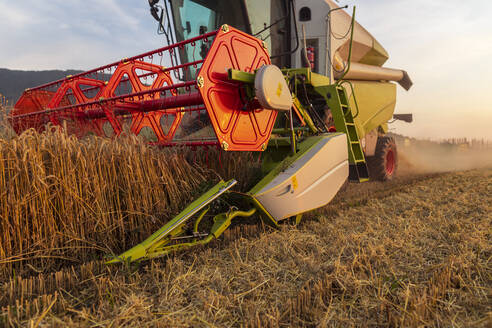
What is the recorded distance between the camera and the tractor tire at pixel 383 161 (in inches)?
214

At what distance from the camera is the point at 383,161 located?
215 inches

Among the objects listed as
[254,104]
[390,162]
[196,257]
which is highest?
[254,104]

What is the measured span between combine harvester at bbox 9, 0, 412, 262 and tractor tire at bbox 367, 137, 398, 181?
0.02m

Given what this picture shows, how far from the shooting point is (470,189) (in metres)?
4.27

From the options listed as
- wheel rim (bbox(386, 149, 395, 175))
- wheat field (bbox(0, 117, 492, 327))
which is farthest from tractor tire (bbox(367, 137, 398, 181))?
wheat field (bbox(0, 117, 492, 327))

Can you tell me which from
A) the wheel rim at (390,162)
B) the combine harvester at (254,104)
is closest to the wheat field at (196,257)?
the combine harvester at (254,104)

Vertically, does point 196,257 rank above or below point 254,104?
below

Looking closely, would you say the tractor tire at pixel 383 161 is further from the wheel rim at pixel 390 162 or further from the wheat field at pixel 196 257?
the wheat field at pixel 196 257

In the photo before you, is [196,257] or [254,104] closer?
[196,257]

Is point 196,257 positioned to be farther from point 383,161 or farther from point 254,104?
point 383,161

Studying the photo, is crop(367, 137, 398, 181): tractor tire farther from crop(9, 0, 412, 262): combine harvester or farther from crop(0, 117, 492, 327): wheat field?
crop(0, 117, 492, 327): wheat field

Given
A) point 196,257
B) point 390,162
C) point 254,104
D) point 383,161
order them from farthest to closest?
point 390,162, point 383,161, point 254,104, point 196,257

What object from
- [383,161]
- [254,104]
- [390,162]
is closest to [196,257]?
[254,104]

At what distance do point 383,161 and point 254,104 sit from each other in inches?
146
